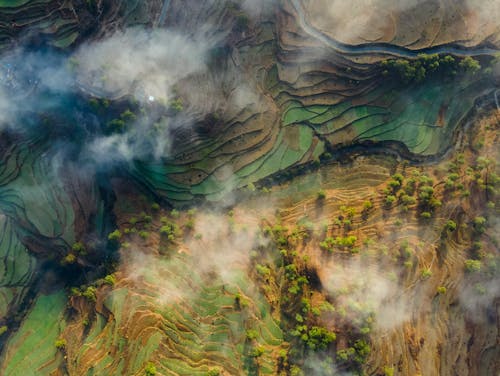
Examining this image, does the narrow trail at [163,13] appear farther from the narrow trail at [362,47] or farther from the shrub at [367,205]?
the shrub at [367,205]

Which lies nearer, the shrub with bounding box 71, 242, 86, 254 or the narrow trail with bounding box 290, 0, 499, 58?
the shrub with bounding box 71, 242, 86, 254

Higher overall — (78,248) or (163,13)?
(163,13)

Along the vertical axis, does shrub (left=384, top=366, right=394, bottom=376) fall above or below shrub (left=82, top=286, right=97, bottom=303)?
above

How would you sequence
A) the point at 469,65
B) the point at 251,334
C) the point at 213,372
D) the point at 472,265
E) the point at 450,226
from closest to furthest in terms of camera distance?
the point at 213,372 → the point at 251,334 → the point at 472,265 → the point at 450,226 → the point at 469,65

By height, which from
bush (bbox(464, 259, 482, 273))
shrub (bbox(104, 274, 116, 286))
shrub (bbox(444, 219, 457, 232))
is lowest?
shrub (bbox(104, 274, 116, 286))

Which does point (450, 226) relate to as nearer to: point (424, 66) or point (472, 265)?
point (472, 265)

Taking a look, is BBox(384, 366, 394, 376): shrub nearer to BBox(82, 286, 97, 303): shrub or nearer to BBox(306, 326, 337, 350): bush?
BBox(306, 326, 337, 350): bush

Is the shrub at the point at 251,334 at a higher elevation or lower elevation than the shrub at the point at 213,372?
higher

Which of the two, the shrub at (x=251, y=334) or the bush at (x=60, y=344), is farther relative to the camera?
the bush at (x=60, y=344)

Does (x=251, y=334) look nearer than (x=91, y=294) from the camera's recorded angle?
Yes

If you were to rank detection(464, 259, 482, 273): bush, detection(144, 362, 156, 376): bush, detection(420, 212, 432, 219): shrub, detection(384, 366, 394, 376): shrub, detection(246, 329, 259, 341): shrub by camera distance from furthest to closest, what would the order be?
detection(420, 212, 432, 219): shrub
detection(464, 259, 482, 273): bush
detection(246, 329, 259, 341): shrub
detection(384, 366, 394, 376): shrub
detection(144, 362, 156, 376): bush

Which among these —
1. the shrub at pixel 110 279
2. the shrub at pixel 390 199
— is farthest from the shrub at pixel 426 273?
the shrub at pixel 110 279

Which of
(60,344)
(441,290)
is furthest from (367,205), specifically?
(60,344)

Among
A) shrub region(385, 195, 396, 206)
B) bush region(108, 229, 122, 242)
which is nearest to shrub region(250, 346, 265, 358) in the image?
bush region(108, 229, 122, 242)
